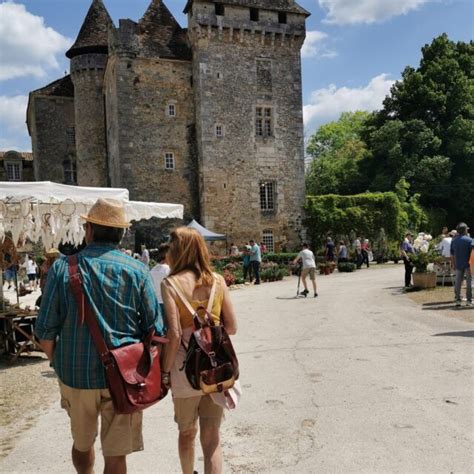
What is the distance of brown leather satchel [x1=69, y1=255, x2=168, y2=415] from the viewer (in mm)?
3062

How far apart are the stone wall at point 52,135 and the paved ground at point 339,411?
32.3 m

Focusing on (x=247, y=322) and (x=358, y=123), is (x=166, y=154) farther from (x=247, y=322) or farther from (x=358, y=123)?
(x=358, y=123)

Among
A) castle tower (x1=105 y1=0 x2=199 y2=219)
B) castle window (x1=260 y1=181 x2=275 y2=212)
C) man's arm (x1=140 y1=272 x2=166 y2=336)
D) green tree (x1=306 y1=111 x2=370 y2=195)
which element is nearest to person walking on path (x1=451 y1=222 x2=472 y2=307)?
man's arm (x1=140 y1=272 x2=166 y2=336)

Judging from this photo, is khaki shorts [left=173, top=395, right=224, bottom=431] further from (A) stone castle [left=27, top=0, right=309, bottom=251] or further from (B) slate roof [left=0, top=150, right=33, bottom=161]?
(B) slate roof [left=0, top=150, right=33, bottom=161]

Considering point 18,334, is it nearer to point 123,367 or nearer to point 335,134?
point 123,367

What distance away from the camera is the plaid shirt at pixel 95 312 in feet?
10.2

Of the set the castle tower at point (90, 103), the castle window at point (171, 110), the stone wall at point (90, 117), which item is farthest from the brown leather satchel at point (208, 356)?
the castle tower at point (90, 103)

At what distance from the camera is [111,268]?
322cm

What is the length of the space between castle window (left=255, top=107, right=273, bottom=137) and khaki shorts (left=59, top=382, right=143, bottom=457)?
27652mm

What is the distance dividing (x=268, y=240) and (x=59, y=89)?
2063cm

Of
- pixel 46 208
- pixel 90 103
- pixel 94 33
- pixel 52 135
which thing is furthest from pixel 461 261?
pixel 52 135

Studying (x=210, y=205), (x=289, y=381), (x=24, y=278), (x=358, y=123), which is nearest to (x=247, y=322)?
(x=289, y=381)

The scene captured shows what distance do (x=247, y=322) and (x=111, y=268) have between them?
849 cm

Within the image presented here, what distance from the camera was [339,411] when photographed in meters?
5.22
